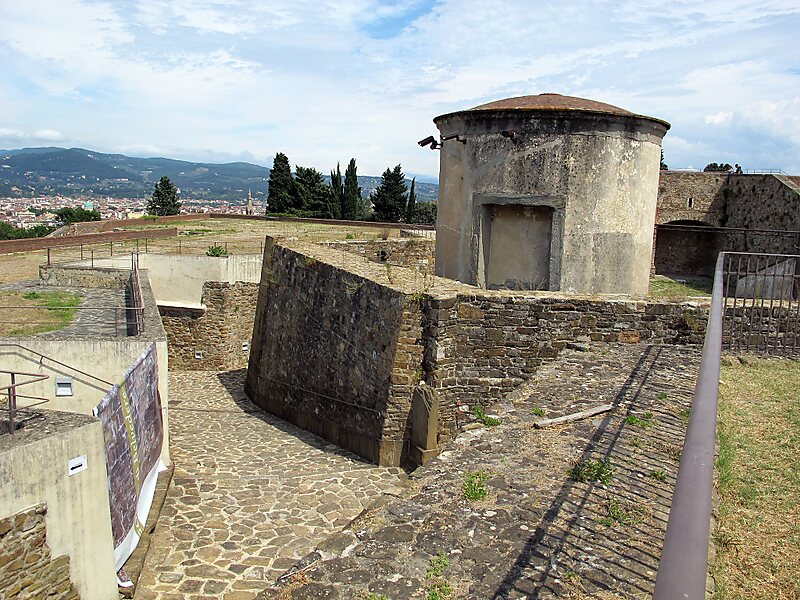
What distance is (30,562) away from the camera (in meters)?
6.41

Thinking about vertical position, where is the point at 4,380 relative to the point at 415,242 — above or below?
below

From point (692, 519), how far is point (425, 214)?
55272mm

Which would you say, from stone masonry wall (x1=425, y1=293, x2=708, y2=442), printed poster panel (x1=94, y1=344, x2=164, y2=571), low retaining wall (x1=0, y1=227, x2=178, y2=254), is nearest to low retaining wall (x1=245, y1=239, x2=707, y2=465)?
stone masonry wall (x1=425, y1=293, x2=708, y2=442)

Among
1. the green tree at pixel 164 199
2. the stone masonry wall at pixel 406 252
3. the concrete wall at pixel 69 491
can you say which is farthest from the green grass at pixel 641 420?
the green tree at pixel 164 199

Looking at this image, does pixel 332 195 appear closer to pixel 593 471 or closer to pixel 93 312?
pixel 93 312

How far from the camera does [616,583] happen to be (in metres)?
4.13

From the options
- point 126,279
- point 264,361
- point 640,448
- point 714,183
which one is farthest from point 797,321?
point 714,183

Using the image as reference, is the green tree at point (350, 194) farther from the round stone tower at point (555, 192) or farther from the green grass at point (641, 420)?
the green grass at point (641, 420)

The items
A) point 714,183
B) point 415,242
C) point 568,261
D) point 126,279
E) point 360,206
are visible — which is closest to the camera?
point 568,261

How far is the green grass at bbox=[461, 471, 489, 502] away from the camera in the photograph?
544 centimetres

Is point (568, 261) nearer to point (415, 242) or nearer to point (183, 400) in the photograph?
point (415, 242)

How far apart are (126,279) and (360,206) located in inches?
1396

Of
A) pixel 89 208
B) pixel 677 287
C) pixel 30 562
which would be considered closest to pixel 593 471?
pixel 30 562

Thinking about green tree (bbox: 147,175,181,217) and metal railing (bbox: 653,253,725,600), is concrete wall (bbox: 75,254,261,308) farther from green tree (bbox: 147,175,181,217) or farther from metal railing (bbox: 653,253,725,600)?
green tree (bbox: 147,175,181,217)
